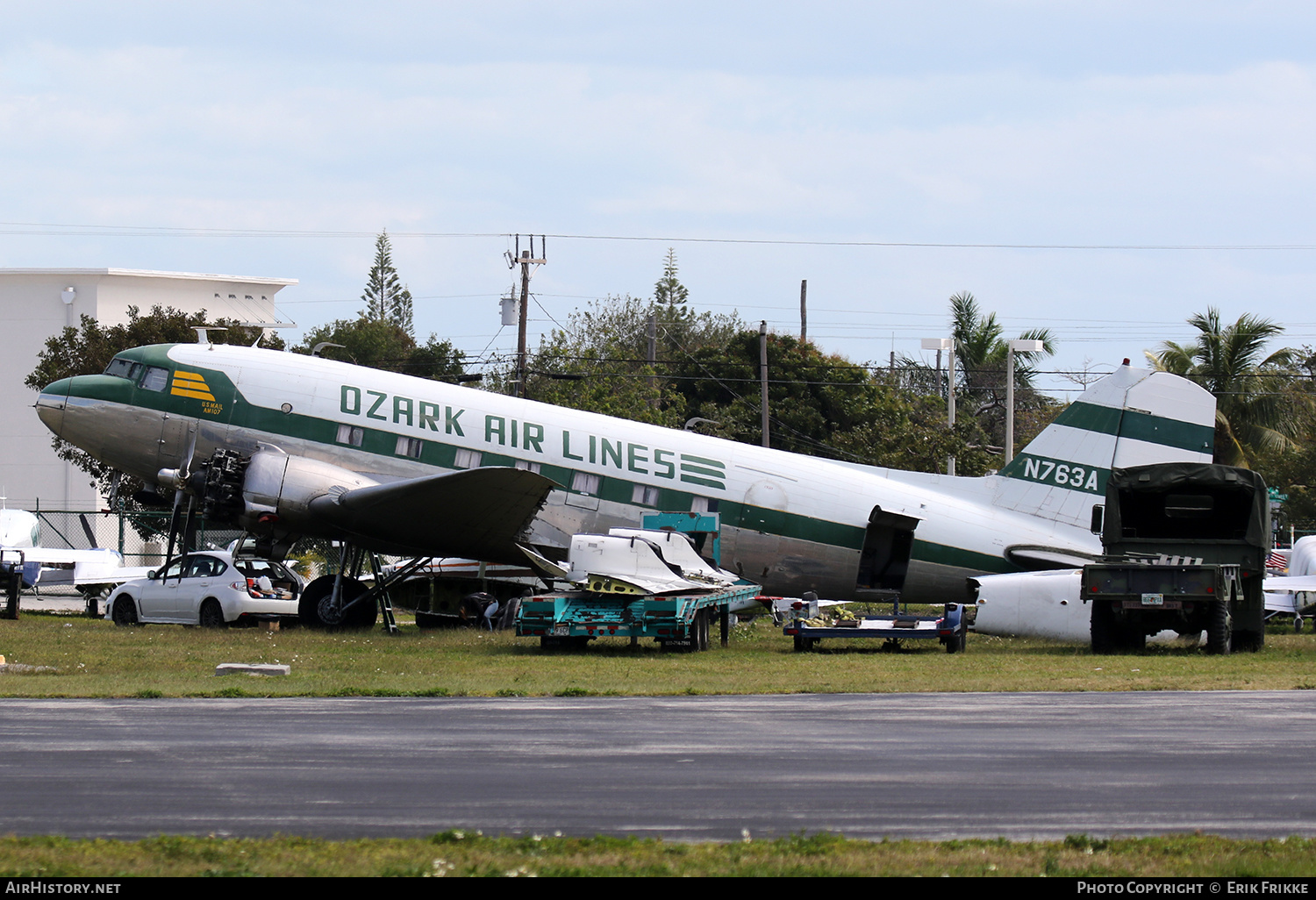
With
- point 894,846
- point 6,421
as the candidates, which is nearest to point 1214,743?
point 894,846

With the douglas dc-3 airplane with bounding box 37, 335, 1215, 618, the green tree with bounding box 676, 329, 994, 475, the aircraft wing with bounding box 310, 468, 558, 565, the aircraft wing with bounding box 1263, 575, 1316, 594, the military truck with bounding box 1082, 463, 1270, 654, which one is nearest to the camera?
the military truck with bounding box 1082, 463, 1270, 654

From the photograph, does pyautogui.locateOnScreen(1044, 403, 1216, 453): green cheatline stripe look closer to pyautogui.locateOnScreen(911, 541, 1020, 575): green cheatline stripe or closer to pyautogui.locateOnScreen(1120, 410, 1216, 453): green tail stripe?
pyautogui.locateOnScreen(1120, 410, 1216, 453): green tail stripe

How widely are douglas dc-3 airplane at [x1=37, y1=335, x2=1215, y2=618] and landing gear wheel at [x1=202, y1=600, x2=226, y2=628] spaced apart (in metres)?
1.80

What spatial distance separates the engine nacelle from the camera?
23234mm

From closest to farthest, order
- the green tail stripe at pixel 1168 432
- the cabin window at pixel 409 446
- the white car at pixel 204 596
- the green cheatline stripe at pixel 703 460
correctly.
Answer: the green tail stripe at pixel 1168 432, the cabin window at pixel 409 446, the green cheatline stripe at pixel 703 460, the white car at pixel 204 596

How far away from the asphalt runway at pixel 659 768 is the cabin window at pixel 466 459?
1083cm

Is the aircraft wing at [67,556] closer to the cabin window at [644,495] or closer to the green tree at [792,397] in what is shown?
the cabin window at [644,495]

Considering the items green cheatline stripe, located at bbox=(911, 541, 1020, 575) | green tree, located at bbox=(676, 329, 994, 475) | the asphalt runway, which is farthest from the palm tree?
the asphalt runway

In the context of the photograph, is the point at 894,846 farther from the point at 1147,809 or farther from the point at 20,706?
the point at 20,706

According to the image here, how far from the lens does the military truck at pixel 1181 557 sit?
1947 cm

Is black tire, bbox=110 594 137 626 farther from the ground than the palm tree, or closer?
closer

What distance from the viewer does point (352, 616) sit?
956 inches

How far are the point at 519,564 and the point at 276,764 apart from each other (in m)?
15.4

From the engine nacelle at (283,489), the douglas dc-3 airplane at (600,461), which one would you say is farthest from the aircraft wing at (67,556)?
the engine nacelle at (283,489)
